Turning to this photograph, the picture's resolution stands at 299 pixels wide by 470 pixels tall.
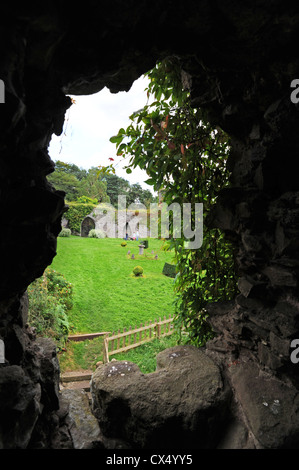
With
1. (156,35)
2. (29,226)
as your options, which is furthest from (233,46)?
(29,226)

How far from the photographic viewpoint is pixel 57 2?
3.77 ft

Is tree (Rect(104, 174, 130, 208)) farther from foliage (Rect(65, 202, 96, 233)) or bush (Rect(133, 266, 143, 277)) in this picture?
bush (Rect(133, 266, 143, 277))

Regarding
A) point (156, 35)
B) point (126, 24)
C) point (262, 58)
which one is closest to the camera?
point (126, 24)

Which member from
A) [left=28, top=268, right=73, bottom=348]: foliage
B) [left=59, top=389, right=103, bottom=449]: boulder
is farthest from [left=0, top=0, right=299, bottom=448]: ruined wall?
[left=28, top=268, right=73, bottom=348]: foliage

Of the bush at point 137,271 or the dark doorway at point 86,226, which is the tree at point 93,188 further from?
the bush at point 137,271

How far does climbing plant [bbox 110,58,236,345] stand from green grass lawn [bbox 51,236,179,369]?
313cm

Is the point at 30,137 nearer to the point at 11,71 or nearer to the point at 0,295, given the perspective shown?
the point at 11,71

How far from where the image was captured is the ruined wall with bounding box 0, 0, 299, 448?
1.24 metres

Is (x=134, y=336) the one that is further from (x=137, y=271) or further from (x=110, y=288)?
(x=137, y=271)

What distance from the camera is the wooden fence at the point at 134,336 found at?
729 centimetres

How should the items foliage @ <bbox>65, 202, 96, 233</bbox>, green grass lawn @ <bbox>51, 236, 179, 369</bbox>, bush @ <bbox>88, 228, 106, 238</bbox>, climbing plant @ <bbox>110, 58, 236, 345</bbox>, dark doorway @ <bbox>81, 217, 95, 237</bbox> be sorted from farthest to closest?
dark doorway @ <bbox>81, 217, 95, 237</bbox>
foliage @ <bbox>65, 202, 96, 233</bbox>
bush @ <bbox>88, 228, 106, 238</bbox>
green grass lawn @ <bbox>51, 236, 179, 369</bbox>
climbing plant @ <bbox>110, 58, 236, 345</bbox>

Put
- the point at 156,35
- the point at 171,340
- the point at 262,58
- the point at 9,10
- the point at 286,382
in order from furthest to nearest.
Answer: the point at 171,340
the point at 286,382
the point at 262,58
the point at 156,35
the point at 9,10

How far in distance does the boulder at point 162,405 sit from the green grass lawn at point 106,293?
3932 mm

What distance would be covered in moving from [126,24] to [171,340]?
8.25m
